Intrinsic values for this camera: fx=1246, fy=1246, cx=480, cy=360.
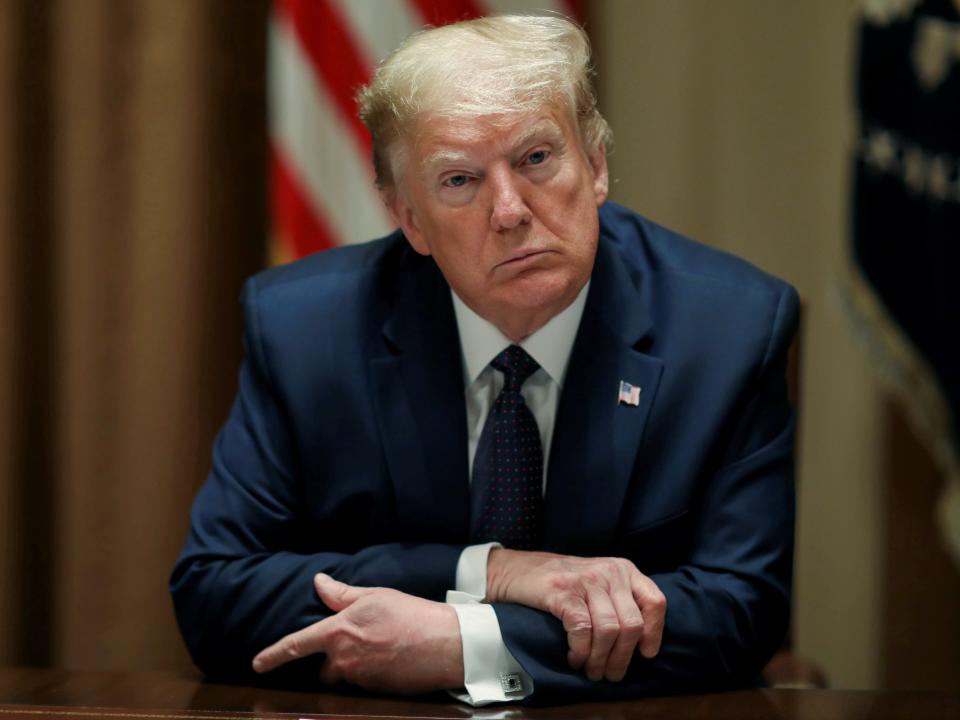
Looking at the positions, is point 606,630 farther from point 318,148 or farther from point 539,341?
point 318,148

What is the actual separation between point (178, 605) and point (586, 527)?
0.66m

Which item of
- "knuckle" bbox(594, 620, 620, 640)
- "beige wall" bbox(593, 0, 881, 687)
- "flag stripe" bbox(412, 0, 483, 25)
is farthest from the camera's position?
"beige wall" bbox(593, 0, 881, 687)

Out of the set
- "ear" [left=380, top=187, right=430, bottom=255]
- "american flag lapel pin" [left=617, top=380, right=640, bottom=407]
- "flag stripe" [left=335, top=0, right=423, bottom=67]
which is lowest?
"american flag lapel pin" [left=617, top=380, right=640, bottom=407]

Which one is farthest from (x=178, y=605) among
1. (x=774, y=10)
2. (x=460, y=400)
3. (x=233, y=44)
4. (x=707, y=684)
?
(x=774, y=10)

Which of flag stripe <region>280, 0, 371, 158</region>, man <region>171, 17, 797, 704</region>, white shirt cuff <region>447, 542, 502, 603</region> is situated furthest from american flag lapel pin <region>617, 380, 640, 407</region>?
flag stripe <region>280, 0, 371, 158</region>

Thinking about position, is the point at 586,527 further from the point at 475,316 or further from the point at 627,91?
the point at 627,91

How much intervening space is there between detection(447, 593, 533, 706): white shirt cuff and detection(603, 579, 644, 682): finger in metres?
0.12

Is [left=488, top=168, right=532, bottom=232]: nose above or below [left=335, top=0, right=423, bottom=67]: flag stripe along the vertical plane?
below

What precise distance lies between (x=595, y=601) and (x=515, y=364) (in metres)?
0.44

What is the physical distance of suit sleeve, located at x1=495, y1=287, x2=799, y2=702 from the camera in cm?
179

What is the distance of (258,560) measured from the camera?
6.48 ft

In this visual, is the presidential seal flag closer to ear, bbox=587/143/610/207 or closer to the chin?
ear, bbox=587/143/610/207

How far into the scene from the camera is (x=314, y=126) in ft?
10.2

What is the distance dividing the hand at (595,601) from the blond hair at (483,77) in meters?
0.67
